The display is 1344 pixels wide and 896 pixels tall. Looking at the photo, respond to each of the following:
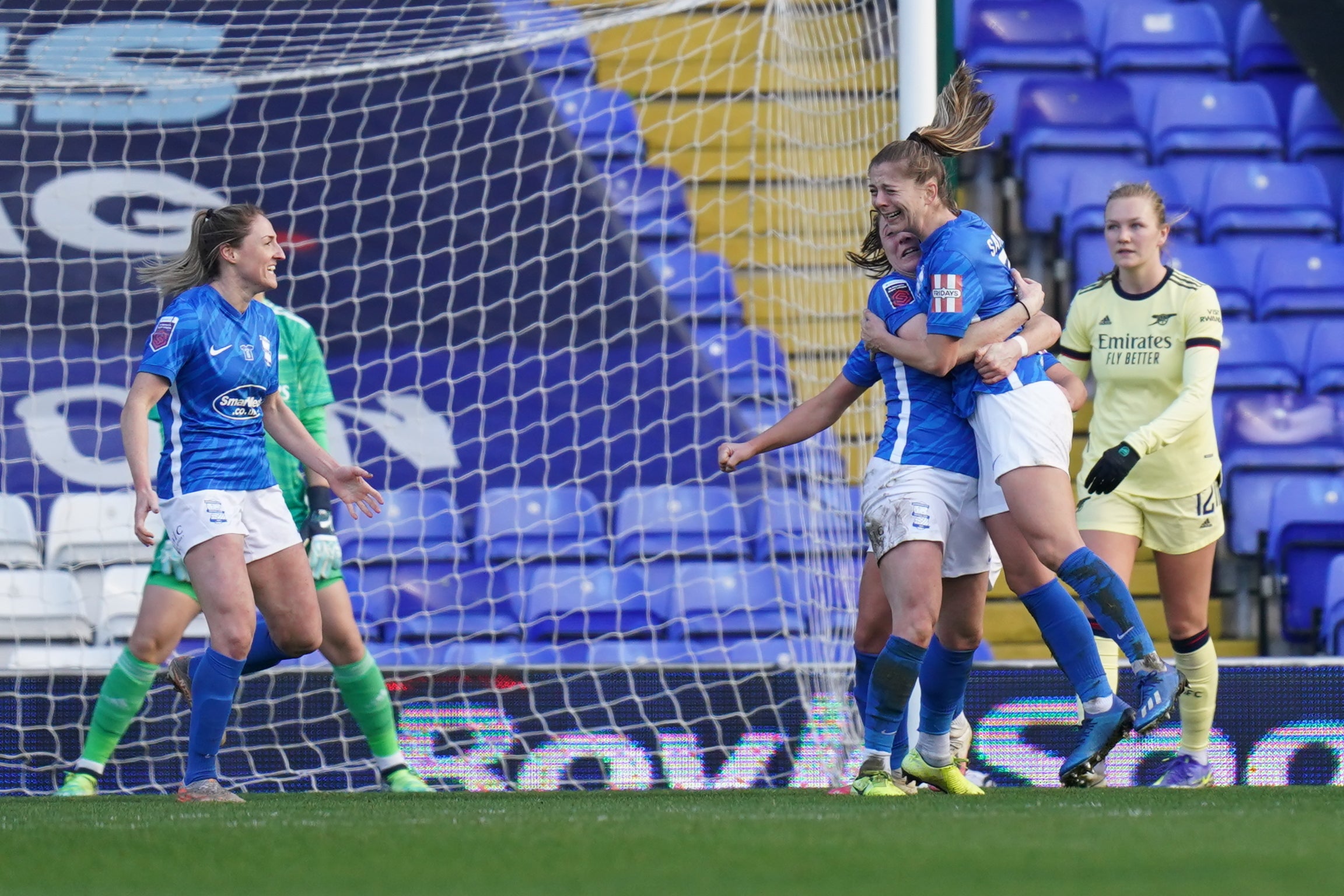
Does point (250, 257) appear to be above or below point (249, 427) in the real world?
above

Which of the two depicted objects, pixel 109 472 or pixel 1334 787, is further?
pixel 109 472

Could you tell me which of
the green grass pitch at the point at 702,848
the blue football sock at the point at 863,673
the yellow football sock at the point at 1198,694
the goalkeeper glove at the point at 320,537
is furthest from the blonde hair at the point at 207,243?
the yellow football sock at the point at 1198,694

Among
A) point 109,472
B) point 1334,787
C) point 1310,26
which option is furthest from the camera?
point 1310,26

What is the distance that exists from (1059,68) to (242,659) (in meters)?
6.05

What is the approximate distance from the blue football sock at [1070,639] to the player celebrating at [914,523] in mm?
173

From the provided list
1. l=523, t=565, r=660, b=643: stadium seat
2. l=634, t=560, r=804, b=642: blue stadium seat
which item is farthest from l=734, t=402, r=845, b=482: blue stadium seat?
l=523, t=565, r=660, b=643: stadium seat

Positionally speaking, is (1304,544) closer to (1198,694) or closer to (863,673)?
(1198,694)

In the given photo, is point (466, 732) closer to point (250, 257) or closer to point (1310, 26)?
point (250, 257)

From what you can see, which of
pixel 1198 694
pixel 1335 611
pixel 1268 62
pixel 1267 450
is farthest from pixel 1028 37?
pixel 1198 694

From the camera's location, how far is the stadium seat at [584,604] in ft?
21.7

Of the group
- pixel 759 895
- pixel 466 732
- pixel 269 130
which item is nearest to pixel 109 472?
pixel 269 130

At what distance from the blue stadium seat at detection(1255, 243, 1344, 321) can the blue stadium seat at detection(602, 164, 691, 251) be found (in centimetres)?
272

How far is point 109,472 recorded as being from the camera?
23.3 ft

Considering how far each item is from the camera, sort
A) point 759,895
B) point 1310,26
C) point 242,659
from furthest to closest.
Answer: point 1310,26 → point 242,659 → point 759,895
